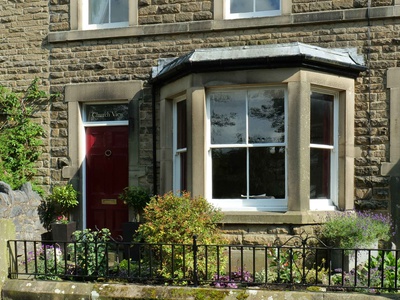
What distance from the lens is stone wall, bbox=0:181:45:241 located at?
811 centimetres

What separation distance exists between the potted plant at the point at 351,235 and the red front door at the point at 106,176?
12.3ft

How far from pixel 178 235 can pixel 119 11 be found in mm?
4790

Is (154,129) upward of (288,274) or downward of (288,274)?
upward

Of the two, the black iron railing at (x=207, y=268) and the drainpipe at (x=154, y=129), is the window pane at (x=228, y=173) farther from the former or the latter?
the drainpipe at (x=154, y=129)

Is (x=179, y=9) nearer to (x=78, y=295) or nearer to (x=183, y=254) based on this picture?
(x=183, y=254)

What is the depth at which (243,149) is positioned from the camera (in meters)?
8.04

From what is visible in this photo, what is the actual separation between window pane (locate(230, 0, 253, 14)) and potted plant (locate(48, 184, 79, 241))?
13.9 ft

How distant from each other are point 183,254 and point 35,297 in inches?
74.0

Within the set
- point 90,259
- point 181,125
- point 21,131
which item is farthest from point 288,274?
point 21,131

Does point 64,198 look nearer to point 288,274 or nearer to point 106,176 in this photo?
point 106,176

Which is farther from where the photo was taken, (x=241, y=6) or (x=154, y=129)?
(x=154, y=129)

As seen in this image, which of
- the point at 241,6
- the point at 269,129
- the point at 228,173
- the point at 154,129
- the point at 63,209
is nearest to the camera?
the point at 269,129

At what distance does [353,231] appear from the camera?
277 inches

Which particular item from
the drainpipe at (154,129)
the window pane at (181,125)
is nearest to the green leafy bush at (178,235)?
the window pane at (181,125)
